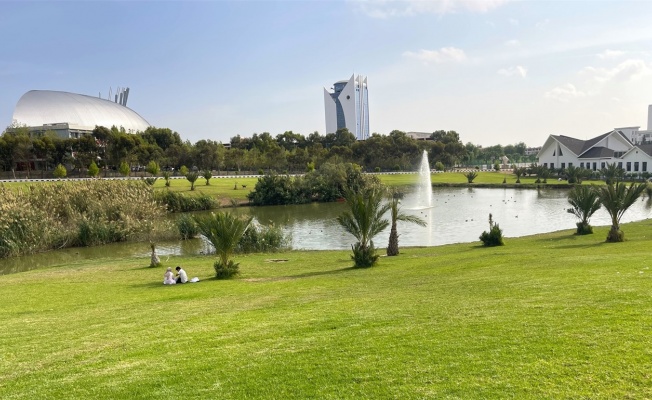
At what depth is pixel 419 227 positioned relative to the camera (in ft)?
100.0

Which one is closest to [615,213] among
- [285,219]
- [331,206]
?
[285,219]

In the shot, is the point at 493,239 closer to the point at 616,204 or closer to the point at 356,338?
the point at 616,204

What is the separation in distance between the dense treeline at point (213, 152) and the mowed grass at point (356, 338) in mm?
44919

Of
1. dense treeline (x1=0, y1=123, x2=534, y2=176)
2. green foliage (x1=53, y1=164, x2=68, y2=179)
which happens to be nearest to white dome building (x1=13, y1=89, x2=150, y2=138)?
dense treeline (x1=0, y1=123, x2=534, y2=176)

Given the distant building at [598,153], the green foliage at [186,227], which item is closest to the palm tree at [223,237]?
the green foliage at [186,227]

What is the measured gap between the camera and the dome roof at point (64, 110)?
12169 centimetres

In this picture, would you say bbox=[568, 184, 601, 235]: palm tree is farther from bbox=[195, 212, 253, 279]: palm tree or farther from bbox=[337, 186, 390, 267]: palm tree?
bbox=[195, 212, 253, 279]: palm tree

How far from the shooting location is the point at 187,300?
1149 centimetres

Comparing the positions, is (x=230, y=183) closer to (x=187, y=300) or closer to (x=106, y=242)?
(x=106, y=242)

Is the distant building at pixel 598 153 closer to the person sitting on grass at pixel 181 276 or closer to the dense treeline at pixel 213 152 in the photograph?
the dense treeline at pixel 213 152

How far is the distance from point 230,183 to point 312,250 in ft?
138

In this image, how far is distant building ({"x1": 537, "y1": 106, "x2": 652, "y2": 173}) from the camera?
69562 mm

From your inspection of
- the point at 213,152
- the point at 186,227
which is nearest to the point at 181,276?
the point at 186,227

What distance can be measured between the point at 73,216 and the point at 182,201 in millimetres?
15435
